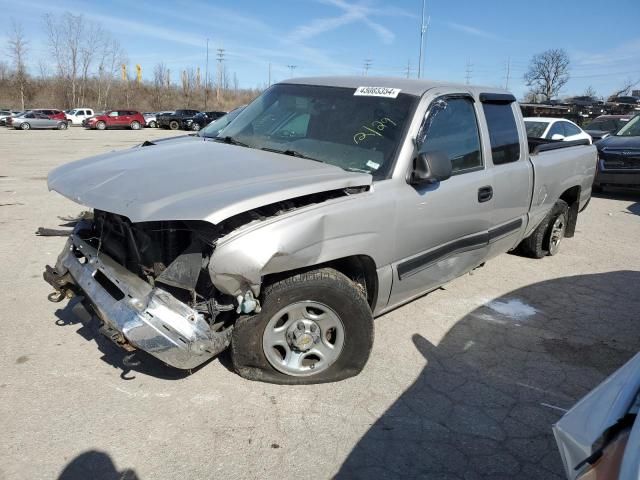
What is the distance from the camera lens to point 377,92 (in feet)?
12.7

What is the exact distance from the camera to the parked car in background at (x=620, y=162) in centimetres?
1048

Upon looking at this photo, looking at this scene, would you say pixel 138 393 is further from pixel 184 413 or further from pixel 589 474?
pixel 589 474

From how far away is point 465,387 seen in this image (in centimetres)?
336

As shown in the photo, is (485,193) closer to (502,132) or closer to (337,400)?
(502,132)

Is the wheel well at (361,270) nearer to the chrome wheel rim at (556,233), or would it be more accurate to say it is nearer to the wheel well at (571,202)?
the chrome wheel rim at (556,233)

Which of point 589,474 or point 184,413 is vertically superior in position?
point 589,474

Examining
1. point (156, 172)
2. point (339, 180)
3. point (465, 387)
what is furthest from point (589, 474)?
point (156, 172)

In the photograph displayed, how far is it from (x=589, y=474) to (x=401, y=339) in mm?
2406

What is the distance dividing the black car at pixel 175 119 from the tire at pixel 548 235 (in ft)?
129

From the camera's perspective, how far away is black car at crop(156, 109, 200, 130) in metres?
42.0

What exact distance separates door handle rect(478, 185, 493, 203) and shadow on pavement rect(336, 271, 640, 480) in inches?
41.6

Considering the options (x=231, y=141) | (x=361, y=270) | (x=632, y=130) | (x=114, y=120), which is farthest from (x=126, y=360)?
(x=114, y=120)

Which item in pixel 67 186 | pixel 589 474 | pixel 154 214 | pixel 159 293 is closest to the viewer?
pixel 589 474

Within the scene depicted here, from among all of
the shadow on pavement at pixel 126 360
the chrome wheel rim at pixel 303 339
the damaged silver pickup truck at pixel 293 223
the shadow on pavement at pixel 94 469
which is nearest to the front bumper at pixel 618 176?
the damaged silver pickup truck at pixel 293 223
